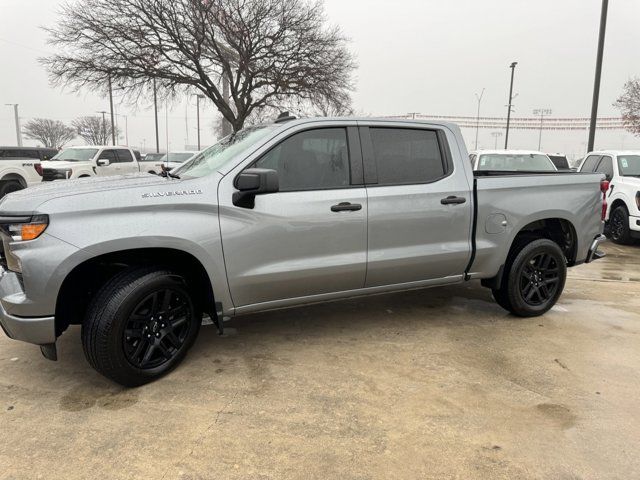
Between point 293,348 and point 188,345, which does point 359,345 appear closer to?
point 293,348

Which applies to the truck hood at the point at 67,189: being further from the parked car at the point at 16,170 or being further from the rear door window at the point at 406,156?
the parked car at the point at 16,170

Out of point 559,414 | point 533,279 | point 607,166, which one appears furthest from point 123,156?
point 559,414

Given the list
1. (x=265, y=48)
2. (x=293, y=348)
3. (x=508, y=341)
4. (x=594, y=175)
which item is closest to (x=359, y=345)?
(x=293, y=348)

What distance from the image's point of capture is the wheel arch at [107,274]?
10.4 feet

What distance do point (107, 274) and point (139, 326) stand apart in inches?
18.1

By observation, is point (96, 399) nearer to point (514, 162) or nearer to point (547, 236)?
point (547, 236)

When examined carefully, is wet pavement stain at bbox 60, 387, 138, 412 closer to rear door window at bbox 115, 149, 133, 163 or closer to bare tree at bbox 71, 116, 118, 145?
rear door window at bbox 115, 149, 133, 163

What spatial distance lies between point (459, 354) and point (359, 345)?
0.82 m

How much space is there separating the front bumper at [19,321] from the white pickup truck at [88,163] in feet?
38.4

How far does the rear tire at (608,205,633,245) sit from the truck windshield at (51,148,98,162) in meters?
14.4

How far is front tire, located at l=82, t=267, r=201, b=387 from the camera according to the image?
3.07 meters

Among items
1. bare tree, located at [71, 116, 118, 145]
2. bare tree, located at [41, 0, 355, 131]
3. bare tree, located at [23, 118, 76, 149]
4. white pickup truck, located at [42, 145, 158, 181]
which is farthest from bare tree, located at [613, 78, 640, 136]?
bare tree, located at [23, 118, 76, 149]

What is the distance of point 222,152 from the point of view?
393 cm

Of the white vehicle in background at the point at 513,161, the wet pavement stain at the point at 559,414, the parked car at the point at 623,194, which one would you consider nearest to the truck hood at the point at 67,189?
the wet pavement stain at the point at 559,414
